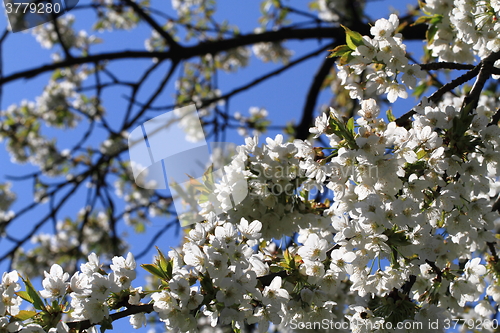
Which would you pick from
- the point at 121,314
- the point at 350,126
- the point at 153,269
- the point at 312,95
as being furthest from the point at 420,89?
the point at 121,314

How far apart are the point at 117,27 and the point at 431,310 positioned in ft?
25.3

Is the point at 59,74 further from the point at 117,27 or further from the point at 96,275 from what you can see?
the point at 96,275

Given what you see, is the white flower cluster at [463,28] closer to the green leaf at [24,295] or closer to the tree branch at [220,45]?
the tree branch at [220,45]

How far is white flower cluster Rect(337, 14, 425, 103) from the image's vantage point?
5.80 ft

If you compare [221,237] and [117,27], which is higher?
[117,27]

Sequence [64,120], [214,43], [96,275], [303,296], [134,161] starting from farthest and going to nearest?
1. [64,120]
2. [214,43]
3. [134,161]
4. [303,296]
5. [96,275]

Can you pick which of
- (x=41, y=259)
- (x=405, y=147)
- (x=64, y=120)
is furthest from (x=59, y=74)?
(x=405, y=147)

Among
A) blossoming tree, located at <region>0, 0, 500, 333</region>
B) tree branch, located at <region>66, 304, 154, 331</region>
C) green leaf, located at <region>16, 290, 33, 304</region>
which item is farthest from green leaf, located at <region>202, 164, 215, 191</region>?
green leaf, located at <region>16, 290, 33, 304</region>

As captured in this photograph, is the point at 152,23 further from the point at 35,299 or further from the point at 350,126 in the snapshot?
the point at 35,299

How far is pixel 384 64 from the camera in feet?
6.03

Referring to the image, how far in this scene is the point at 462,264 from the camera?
2.00 metres

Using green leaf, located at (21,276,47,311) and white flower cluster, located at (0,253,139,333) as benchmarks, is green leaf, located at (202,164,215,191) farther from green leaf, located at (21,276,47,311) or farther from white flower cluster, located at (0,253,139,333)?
green leaf, located at (21,276,47,311)

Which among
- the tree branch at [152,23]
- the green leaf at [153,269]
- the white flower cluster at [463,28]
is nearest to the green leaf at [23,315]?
the green leaf at [153,269]

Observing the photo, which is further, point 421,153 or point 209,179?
point 209,179
